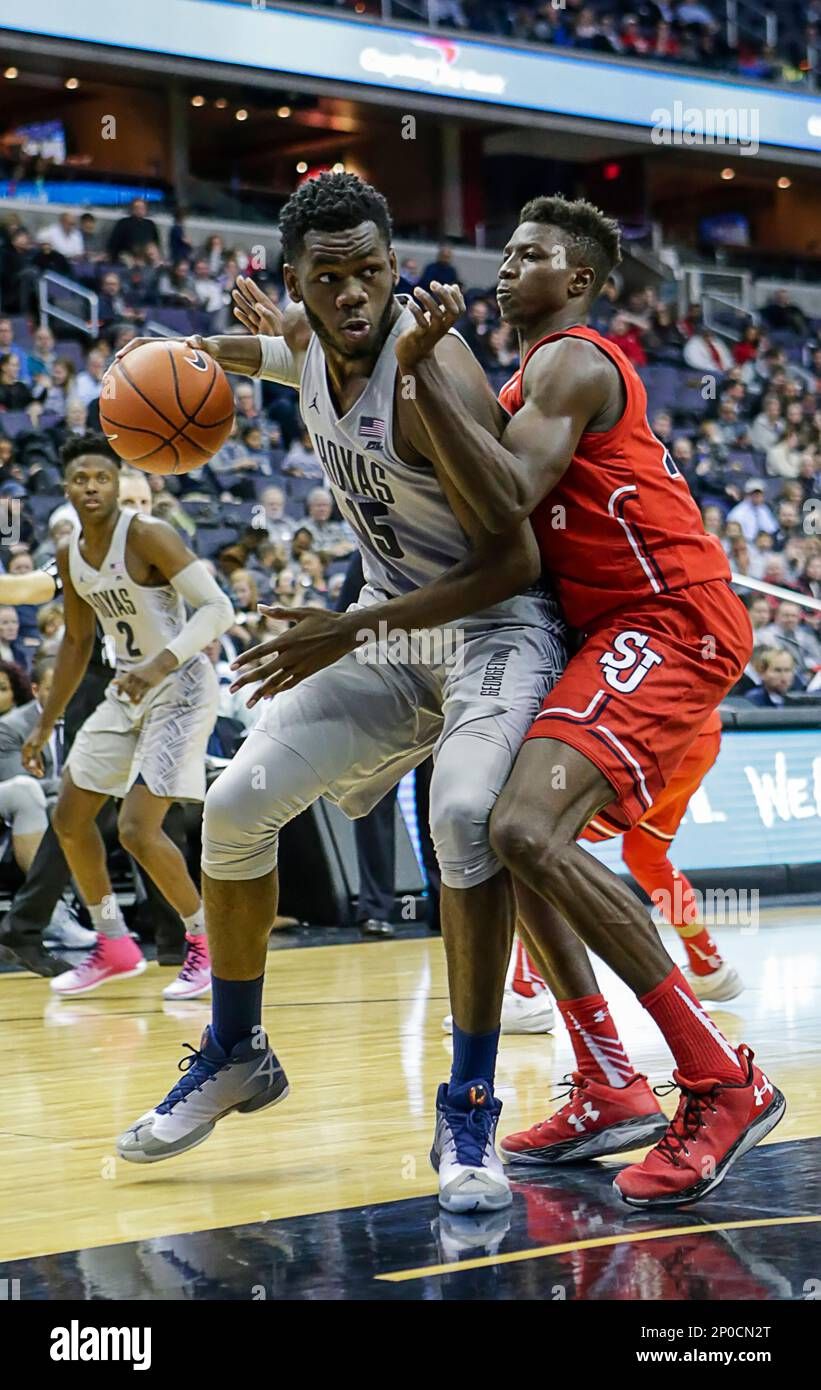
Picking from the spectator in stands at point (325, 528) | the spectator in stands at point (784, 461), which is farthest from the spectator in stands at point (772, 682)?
the spectator in stands at point (784, 461)

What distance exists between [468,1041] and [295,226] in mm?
1633

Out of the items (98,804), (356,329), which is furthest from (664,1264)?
(98,804)

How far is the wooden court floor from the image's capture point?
3572 mm

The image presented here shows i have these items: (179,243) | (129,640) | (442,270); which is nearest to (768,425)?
(442,270)

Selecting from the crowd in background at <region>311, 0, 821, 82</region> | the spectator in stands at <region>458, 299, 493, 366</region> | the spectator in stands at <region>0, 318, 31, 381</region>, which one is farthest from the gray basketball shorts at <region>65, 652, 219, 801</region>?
the crowd in background at <region>311, 0, 821, 82</region>

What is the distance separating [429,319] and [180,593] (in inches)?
152

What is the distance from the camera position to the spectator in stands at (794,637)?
1330cm

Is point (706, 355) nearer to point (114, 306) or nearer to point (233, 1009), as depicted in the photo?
point (114, 306)

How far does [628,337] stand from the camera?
20.2 meters

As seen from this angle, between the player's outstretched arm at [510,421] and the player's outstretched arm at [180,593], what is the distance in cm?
334

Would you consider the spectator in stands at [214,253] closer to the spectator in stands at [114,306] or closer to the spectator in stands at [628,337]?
the spectator in stands at [114,306]

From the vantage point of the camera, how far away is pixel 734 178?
94.4 feet

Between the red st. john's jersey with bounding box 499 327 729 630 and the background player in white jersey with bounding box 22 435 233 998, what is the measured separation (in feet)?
10.8
